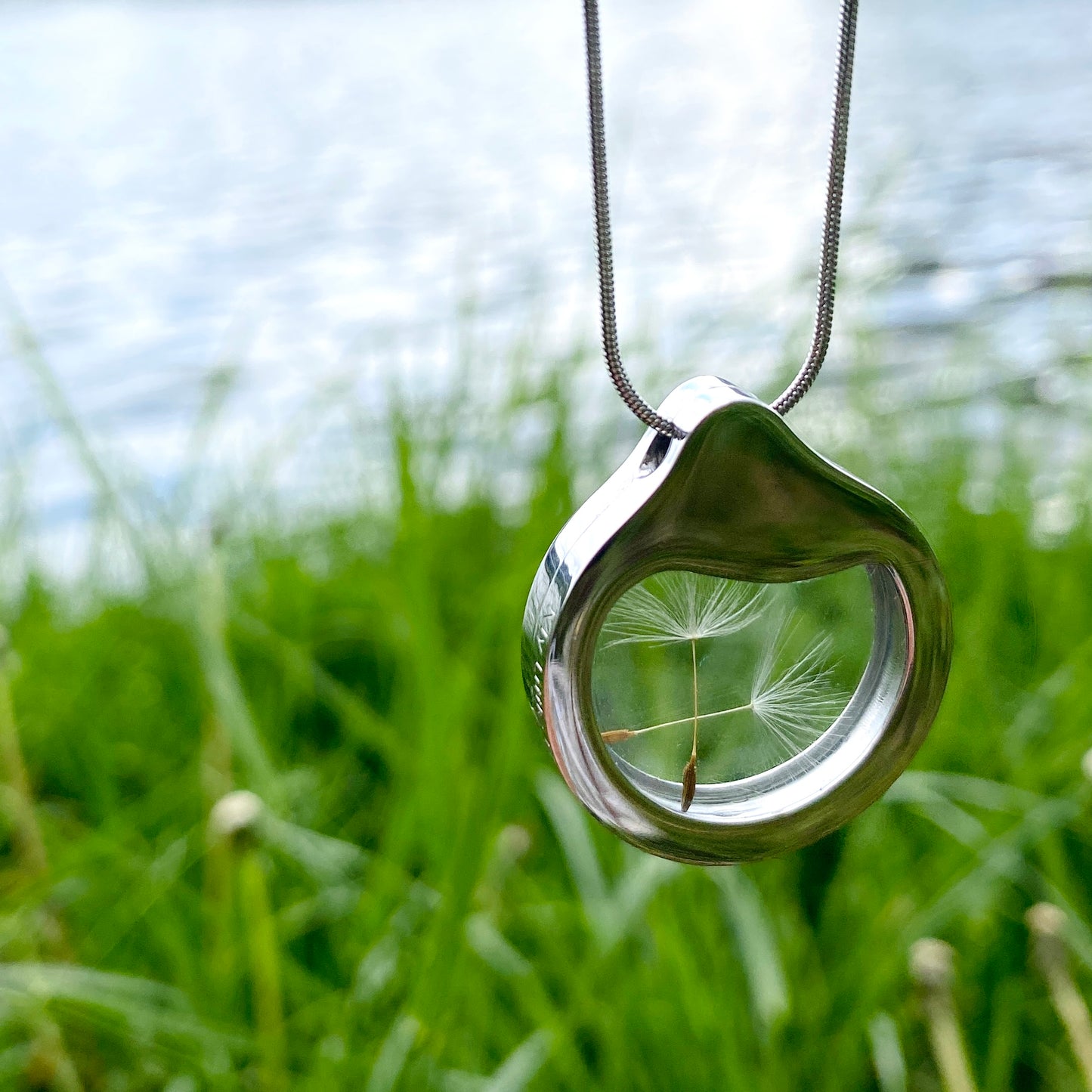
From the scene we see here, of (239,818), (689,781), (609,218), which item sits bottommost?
(239,818)

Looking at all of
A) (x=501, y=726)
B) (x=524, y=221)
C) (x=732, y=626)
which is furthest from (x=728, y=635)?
(x=524, y=221)

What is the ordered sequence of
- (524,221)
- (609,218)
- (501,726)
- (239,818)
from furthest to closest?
(524,221) < (501,726) < (239,818) < (609,218)

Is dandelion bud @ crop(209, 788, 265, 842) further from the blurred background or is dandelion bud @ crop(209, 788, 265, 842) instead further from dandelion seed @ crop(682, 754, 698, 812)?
dandelion seed @ crop(682, 754, 698, 812)

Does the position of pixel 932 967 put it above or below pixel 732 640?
below

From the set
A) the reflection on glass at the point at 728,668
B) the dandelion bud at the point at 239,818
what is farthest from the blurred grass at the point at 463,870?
the reflection on glass at the point at 728,668

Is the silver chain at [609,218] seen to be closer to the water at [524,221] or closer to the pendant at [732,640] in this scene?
the pendant at [732,640]

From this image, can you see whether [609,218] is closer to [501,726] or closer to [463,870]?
[463,870]

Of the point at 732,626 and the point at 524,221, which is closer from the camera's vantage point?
the point at 732,626
